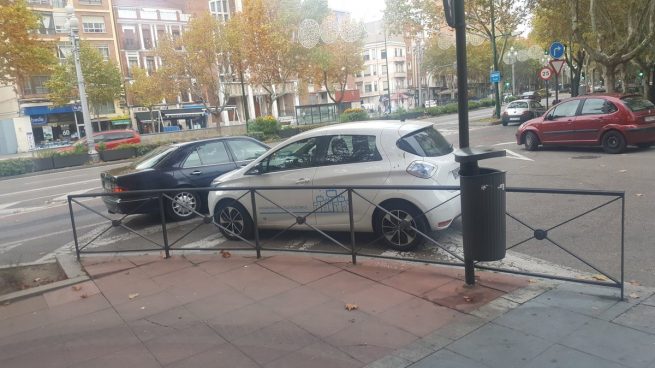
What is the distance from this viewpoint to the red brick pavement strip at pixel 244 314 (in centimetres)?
386

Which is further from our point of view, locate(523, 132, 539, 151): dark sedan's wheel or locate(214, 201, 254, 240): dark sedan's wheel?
locate(523, 132, 539, 151): dark sedan's wheel

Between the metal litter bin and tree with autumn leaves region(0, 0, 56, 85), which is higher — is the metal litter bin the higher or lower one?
the lower one

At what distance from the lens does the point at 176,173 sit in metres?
9.23

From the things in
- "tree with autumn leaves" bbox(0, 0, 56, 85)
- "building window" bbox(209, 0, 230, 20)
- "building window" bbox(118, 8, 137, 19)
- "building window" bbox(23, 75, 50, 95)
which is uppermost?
"building window" bbox(209, 0, 230, 20)

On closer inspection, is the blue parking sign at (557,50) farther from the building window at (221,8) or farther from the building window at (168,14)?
the building window at (168,14)

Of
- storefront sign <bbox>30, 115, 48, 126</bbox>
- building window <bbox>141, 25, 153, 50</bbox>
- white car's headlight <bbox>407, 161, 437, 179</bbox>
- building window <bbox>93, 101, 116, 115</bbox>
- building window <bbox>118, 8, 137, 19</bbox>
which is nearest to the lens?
white car's headlight <bbox>407, 161, 437, 179</bbox>

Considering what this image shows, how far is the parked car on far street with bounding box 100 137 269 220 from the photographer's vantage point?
29.1 ft

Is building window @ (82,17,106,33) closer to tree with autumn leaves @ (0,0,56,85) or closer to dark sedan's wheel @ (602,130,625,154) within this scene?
tree with autumn leaves @ (0,0,56,85)

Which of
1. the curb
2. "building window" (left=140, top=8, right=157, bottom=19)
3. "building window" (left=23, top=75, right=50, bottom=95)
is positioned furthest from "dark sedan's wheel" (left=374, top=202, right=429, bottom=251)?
"building window" (left=140, top=8, right=157, bottom=19)

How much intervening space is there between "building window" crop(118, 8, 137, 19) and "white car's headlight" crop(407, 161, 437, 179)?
54387mm

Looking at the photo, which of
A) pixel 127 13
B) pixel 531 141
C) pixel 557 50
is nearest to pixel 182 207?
pixel 531 141

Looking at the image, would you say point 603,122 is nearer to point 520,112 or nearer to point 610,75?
point 610,75

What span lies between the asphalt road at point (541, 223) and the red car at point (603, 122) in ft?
1.23

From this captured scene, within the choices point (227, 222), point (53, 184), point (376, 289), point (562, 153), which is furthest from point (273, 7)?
point (376, 289)
